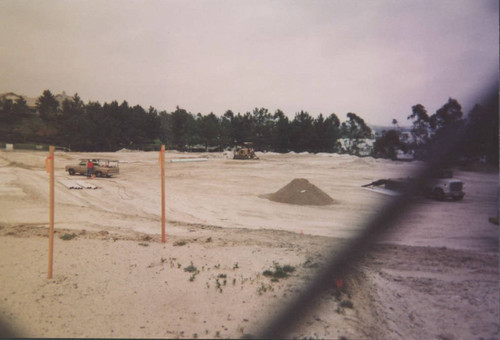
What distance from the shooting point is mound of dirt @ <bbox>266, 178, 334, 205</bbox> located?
12.7 m

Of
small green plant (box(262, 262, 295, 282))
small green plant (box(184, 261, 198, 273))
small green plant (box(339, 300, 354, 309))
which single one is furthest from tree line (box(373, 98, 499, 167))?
small green plant (box(184, 261, 198, 273))

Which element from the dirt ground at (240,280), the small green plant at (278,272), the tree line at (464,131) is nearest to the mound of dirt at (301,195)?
the dirt ground at (240,280)

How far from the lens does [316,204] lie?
41.2ft

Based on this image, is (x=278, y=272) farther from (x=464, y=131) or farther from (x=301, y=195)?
(x=301, y=195)

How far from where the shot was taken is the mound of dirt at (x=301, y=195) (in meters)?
12.7

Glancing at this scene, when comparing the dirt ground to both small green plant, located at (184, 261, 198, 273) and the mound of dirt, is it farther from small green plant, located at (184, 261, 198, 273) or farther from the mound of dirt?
the mound of dirt

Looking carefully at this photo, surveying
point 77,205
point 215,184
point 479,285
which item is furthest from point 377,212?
point 215,184

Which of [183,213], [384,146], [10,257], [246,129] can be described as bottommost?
[183,213]

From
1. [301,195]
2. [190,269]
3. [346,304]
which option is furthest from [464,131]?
[301,195]

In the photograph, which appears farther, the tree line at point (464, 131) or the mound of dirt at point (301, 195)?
the mound of dirt at point (301, 195)

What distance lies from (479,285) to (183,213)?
8233 millimetres

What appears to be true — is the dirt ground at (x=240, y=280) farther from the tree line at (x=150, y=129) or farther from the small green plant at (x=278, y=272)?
the tree line at (x=150, y=129)

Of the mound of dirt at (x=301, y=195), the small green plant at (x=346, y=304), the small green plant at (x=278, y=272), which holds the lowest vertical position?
the mound of dirt at (x=301, y=195)

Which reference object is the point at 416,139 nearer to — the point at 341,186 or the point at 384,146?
the point at 384,146
